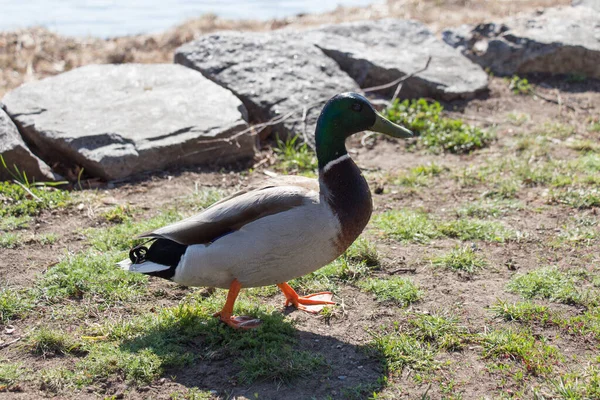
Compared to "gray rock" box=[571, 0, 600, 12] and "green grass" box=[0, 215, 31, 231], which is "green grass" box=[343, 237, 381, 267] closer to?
"green grass" box=[0, 215, 31, 231]

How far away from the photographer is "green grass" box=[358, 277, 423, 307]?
3.82 metres

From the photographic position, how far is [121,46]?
8.71 m

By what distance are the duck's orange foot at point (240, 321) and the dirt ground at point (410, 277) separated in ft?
0.55

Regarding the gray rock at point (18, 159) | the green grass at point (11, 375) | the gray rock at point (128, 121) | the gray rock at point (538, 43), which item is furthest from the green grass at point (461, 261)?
the gray rock at point (538, 43)

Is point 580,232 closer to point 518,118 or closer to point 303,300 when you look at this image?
point 303,300

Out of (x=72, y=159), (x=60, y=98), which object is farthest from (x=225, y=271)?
(x=60, y=98)

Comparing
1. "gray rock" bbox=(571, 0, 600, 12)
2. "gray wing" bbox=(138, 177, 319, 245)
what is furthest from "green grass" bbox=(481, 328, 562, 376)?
"gray rock" bbox=(571, 0, 600, 12)

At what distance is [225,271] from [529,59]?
5574mm

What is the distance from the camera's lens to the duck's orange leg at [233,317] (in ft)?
11.4

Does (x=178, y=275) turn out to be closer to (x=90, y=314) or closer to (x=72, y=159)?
(x=90, y=314)

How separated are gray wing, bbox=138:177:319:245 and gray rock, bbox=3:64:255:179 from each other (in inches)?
88.1

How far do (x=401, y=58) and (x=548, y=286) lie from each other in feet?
13.2

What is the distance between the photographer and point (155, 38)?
900cm

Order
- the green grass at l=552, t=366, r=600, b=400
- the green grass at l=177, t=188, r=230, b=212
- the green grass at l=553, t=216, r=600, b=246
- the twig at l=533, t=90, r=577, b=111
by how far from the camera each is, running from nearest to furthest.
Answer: the green grass at l=552, t=366, r=600, b=400 → the green grass at l=553, t=216, r=600, b=246 → the green grass at l=177, t=188, r=230, b=212 → the twig at l=533, t=90, r=577, b=111
